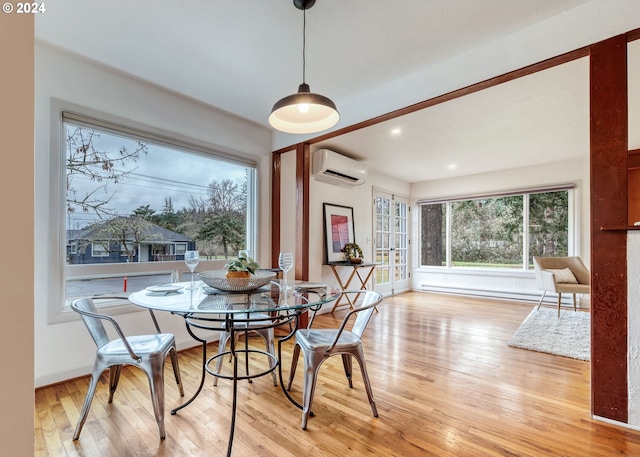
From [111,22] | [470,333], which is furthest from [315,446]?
[111,22]

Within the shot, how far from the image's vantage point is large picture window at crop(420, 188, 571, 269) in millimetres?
5164

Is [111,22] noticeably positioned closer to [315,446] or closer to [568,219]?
[315,446]

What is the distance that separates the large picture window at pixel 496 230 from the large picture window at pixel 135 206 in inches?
178

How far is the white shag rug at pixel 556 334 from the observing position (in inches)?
115

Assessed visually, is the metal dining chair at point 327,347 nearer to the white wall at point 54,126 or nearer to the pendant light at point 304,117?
the pendant light at point 304,117

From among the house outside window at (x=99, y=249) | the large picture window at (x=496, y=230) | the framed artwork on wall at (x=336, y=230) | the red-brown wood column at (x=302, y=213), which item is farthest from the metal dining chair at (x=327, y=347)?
the large picture window at (x=496, y=230)

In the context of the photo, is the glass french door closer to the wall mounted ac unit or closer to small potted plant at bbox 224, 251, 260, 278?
the wall mounted ac unit

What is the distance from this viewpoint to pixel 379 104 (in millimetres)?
2775

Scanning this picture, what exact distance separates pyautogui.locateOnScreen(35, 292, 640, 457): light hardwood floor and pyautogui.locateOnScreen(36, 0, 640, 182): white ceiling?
228 centimetres

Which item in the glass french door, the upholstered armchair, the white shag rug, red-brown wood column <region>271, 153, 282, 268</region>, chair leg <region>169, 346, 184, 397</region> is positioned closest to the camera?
chair leg <region>169, 346, 184, 397</region>

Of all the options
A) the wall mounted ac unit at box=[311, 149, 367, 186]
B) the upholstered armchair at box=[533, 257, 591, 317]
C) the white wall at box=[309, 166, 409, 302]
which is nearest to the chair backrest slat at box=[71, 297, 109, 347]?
the white wall at box=[309, 166, 409, 302]

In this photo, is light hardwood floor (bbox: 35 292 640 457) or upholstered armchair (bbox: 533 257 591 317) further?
upholstered armchair (bbox: 533 257 591 317)

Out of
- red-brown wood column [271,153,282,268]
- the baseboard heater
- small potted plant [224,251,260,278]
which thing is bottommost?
the baseboard heater

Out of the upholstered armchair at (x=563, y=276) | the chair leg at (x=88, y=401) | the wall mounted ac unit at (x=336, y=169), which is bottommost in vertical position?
the chair leg at (x=88, y=401)
